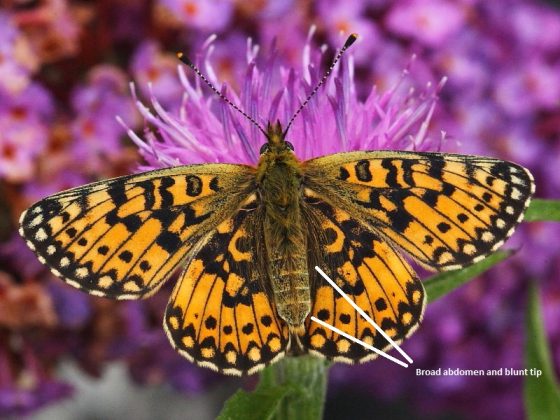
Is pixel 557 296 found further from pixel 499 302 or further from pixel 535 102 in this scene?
pixel 535 102

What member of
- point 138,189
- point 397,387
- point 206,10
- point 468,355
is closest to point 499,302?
point 468,355

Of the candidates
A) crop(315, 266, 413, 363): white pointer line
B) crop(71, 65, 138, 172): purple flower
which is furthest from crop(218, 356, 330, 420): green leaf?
crop(71, 65, 138, 172): purple flower

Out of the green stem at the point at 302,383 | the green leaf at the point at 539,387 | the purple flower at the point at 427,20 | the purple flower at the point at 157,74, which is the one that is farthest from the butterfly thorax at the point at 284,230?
the purple flower at the point at 427,20

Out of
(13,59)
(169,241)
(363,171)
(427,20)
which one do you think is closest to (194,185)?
(169,241)

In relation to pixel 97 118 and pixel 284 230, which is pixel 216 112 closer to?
pixel 97 118

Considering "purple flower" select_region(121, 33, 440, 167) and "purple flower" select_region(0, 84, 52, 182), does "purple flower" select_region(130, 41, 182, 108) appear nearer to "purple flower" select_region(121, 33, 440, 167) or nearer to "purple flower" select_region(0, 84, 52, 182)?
"purple flower" select_region(0, 84, 52, 182)

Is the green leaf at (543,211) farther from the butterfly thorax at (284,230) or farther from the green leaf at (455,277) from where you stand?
the butterfly thorax at (284,230)
